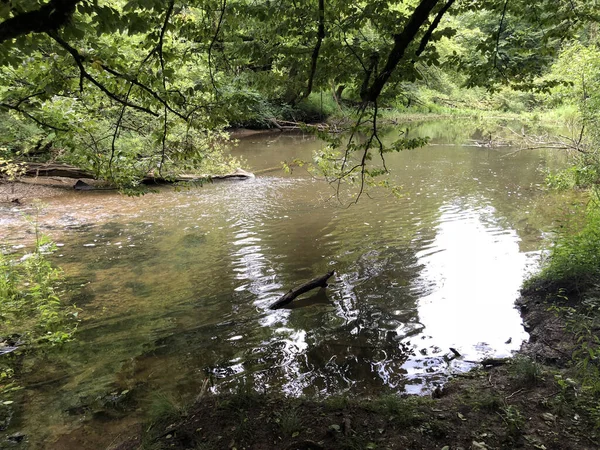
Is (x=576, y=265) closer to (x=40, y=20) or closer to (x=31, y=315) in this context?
(x=40, y=20)

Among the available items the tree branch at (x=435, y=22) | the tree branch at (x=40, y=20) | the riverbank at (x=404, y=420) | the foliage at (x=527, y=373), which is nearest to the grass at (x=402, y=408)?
the riverbank at (x=404, y=420)

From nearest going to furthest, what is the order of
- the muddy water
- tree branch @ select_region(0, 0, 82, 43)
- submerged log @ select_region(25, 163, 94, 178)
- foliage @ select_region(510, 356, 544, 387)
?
tree branch @ select_region(0, 0, 82, 43) → foliage @ select_region(510, 356, 544, 387) → the muddy water → submerged log @ select_region(25, 163, 94, 178)

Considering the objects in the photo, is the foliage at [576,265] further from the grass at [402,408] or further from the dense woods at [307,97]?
the grass at [402,408]

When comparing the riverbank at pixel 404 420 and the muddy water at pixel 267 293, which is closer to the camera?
the riverbank at pixel 404 420

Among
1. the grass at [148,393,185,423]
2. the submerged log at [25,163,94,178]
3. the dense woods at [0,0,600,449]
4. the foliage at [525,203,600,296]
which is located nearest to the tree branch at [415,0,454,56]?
the dense woods at [0,0,600,449]

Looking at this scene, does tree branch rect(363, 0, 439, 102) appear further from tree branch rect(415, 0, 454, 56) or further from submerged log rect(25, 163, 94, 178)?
submerged log rect(25, 163, 94, 178)

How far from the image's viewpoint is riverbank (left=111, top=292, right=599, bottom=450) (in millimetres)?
3221

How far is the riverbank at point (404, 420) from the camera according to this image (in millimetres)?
3221

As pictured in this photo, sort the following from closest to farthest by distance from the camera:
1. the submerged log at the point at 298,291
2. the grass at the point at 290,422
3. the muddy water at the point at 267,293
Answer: the grass at the point at 290,422
the muddy water at the point at 267,293
the submerged log at the point at 298,291

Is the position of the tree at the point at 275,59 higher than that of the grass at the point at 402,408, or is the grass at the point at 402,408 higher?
the tree at the point at 275,59

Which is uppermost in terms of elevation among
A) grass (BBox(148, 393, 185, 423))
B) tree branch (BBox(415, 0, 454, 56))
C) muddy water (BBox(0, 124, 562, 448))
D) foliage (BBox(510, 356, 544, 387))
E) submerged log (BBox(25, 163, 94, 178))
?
tree branch (BBox(415, 0, 454, 56))

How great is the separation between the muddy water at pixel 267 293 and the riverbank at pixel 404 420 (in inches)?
24.0

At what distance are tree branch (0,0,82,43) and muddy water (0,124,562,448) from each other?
139 inches

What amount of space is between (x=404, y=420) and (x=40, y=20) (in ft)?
13.1
